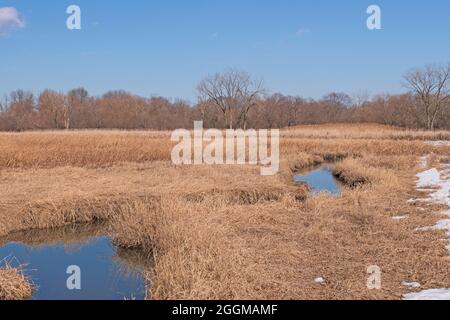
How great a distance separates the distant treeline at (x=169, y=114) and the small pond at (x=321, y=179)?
40.7m

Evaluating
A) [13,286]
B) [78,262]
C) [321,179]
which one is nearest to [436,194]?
[321,179]

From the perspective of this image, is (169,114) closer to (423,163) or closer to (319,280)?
(423,163)

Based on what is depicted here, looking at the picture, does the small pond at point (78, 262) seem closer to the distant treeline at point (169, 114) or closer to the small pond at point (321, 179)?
the small pond at point (321, 179)

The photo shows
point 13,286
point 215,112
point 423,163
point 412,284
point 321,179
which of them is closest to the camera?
point 412,284

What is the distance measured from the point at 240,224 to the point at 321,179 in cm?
1000

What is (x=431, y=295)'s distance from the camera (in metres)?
5.32

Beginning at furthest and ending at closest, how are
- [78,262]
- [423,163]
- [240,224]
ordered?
[423,163]
[240,224]
[78,262]

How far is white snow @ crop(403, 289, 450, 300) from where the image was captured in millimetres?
5215

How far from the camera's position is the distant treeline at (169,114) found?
207 feet

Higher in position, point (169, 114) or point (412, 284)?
point (169, 114)

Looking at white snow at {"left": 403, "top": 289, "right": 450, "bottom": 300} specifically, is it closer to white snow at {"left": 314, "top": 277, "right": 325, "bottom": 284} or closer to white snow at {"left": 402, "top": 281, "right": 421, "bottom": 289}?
white snow at {"left": 402, "top": 281, "right": 421, "bottom": 289}

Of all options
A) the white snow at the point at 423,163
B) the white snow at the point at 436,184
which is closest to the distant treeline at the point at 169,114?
the white snow at the point at 423,163
